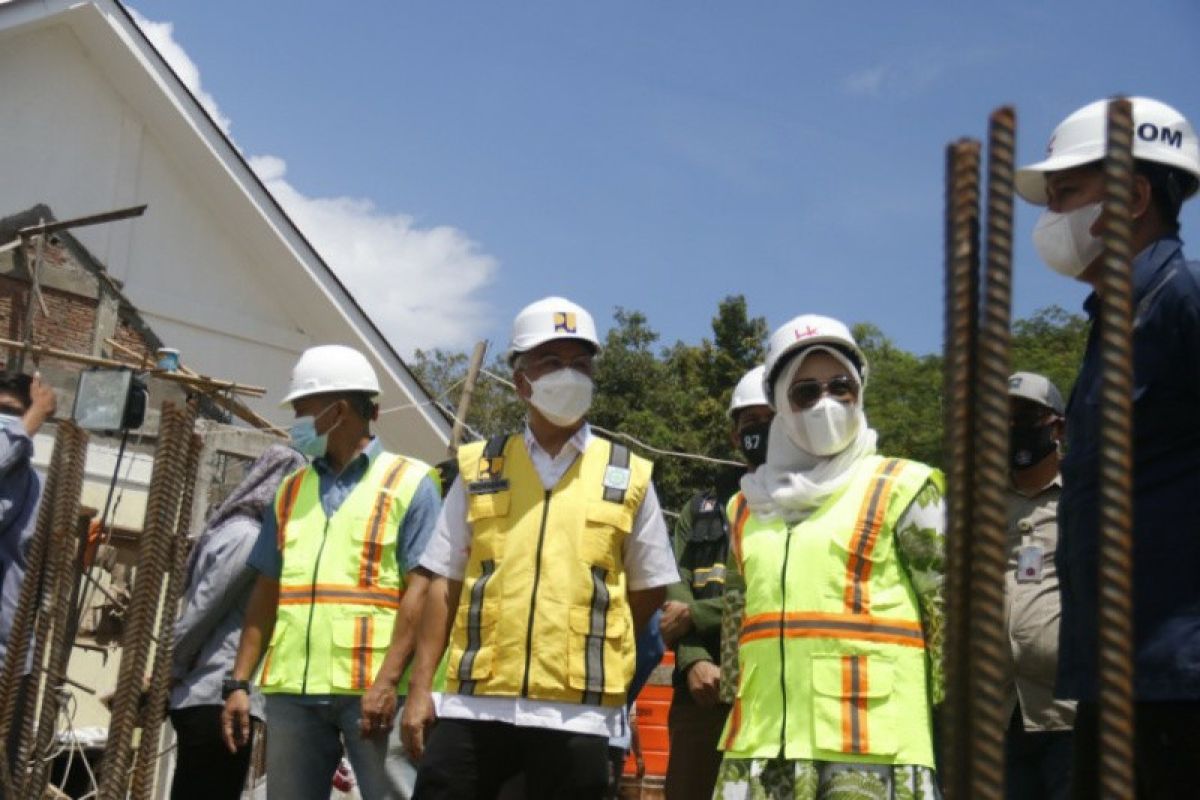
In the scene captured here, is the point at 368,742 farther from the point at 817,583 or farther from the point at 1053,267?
the point at 1053,267

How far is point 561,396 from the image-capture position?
501 centimetres

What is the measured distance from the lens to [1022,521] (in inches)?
214

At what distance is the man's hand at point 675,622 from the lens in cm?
569

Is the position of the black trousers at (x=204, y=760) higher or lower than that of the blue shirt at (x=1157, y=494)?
lower

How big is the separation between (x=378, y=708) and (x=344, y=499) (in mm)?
962

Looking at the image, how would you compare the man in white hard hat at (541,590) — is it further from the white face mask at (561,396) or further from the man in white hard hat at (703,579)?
the man in white hard hat at (703,579)

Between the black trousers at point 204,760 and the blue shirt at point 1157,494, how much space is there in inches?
181

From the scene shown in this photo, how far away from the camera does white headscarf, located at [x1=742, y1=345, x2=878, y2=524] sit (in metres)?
4.32

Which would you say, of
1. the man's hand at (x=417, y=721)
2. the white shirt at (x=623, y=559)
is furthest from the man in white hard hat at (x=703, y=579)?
the man's hand at (x=417, y=721)

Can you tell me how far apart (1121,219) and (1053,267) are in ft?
3.10

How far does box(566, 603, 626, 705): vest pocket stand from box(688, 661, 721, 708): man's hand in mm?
791

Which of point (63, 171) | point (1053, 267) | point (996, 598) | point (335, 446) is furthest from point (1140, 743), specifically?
point (63, 171)

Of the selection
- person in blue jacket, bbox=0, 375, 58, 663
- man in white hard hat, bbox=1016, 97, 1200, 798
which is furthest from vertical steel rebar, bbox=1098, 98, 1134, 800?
person in blue jacket, bbox=0, 375, 58, 663

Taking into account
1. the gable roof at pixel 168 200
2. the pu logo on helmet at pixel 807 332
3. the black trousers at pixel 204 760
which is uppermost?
the gable roof at pixel 168 200
